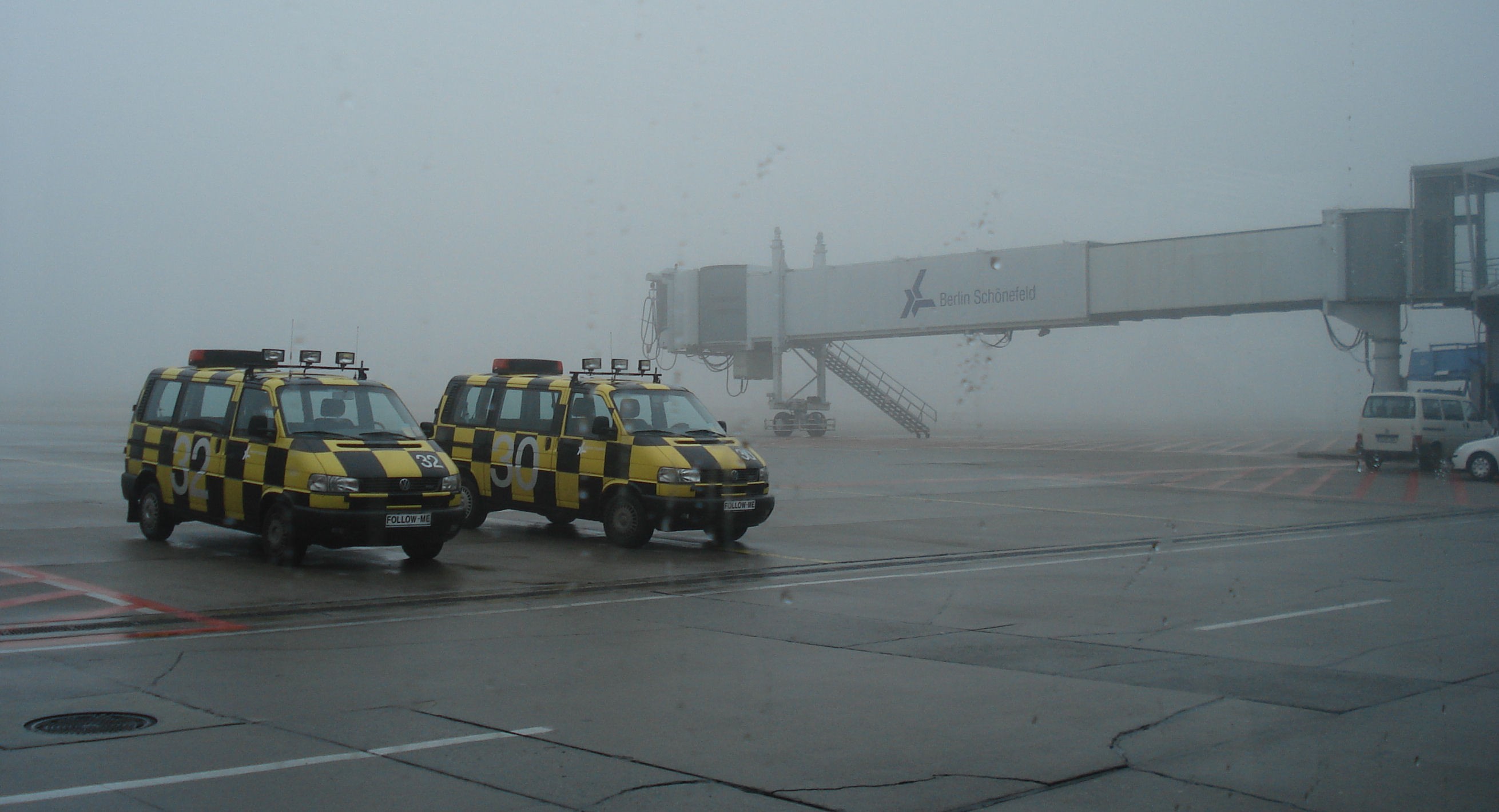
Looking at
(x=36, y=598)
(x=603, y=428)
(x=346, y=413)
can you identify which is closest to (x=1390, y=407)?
(x=603, y=428)

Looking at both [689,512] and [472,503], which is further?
[472,503]

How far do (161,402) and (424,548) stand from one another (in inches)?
160

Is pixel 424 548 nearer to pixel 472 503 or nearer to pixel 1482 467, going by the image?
pixel 472 503

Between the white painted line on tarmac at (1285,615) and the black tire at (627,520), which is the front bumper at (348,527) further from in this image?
the white painted line on tarmac at (1285,615)

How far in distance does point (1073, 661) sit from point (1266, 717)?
5.57 feet

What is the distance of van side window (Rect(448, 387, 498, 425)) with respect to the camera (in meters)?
15.9

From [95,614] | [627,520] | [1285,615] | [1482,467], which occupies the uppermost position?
[627,520]

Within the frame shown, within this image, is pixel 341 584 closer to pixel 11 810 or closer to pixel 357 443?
pixel 357 443

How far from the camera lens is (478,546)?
14.5 m

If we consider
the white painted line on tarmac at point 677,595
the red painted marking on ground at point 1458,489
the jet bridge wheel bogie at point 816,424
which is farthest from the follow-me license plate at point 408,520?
the jet bridge wheel bogie at point 816,424

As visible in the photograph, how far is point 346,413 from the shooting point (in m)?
13.0

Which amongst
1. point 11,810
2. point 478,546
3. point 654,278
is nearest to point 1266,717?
point 11,810

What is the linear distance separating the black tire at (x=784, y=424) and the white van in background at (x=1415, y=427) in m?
23.4

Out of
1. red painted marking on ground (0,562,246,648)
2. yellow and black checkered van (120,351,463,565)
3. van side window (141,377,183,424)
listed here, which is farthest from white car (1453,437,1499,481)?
red painted marking on ground (0,562,246,648)
